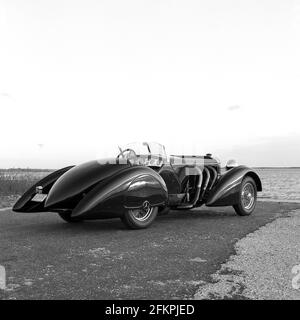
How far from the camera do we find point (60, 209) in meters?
6.69

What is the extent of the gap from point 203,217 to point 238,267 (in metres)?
4.17

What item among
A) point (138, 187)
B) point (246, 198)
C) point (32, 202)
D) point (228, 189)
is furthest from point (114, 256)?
point (246, 198)

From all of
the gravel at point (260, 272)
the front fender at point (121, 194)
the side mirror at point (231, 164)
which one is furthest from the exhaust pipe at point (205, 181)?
the gravel at point (260, 272)

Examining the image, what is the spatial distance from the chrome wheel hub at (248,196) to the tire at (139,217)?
2766 mm

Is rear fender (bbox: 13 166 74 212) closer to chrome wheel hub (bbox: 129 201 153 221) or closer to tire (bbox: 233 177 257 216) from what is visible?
chrome wheel hub (bbox: 129 201 153 221)

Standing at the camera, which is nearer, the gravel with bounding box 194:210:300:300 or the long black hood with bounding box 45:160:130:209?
the gravel with bounding box 194:210:300:300

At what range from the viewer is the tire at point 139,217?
267 inches

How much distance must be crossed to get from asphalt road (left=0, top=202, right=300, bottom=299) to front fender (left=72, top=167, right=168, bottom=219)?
1.40 ft

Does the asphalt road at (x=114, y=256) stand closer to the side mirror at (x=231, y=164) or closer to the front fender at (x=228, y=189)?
the front fender at (x=228, y=189)

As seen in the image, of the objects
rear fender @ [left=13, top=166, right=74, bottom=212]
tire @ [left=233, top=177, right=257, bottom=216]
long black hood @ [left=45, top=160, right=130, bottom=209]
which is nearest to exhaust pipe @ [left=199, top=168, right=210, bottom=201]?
tire @ [left=233, top=177, right=257, bottom=216]

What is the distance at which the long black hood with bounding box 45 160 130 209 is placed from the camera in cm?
665

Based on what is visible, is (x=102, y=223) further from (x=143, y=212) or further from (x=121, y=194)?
(x=121, y=194)
